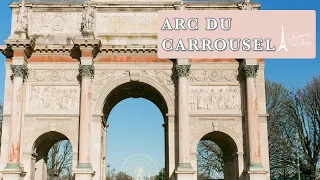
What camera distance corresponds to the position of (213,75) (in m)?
25.4

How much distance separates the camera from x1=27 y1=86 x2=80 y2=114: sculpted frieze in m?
25.0

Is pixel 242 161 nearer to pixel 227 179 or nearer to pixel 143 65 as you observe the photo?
pixel 227 179

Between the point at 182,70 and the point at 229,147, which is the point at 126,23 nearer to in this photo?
the point at 182,70

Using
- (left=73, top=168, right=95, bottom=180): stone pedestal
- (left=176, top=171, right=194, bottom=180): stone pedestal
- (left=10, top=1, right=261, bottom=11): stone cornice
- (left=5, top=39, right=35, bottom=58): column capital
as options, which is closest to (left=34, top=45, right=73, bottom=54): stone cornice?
(left=5, top=39, right=35, bottom=58): column capital

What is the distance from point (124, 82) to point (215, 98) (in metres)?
4.82

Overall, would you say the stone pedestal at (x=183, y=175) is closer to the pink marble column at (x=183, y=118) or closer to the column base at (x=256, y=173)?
the pink marble column at (x=183, y=118)

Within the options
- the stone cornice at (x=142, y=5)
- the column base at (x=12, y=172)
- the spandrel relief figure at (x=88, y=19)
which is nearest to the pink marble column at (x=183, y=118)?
the stone cornice at (x=142, y=5)

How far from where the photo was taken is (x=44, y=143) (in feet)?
88.5

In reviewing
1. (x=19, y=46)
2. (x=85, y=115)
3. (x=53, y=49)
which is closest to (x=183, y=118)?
(x=85, y=115)

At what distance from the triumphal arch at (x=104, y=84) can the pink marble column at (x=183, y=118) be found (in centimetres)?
5

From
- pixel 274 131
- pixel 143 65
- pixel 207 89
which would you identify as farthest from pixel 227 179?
pixel 274 131

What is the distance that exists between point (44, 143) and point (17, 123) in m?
3.32

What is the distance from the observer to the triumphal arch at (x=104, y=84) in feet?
79.7

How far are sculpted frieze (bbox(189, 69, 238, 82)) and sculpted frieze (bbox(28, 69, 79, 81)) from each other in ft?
20.2
